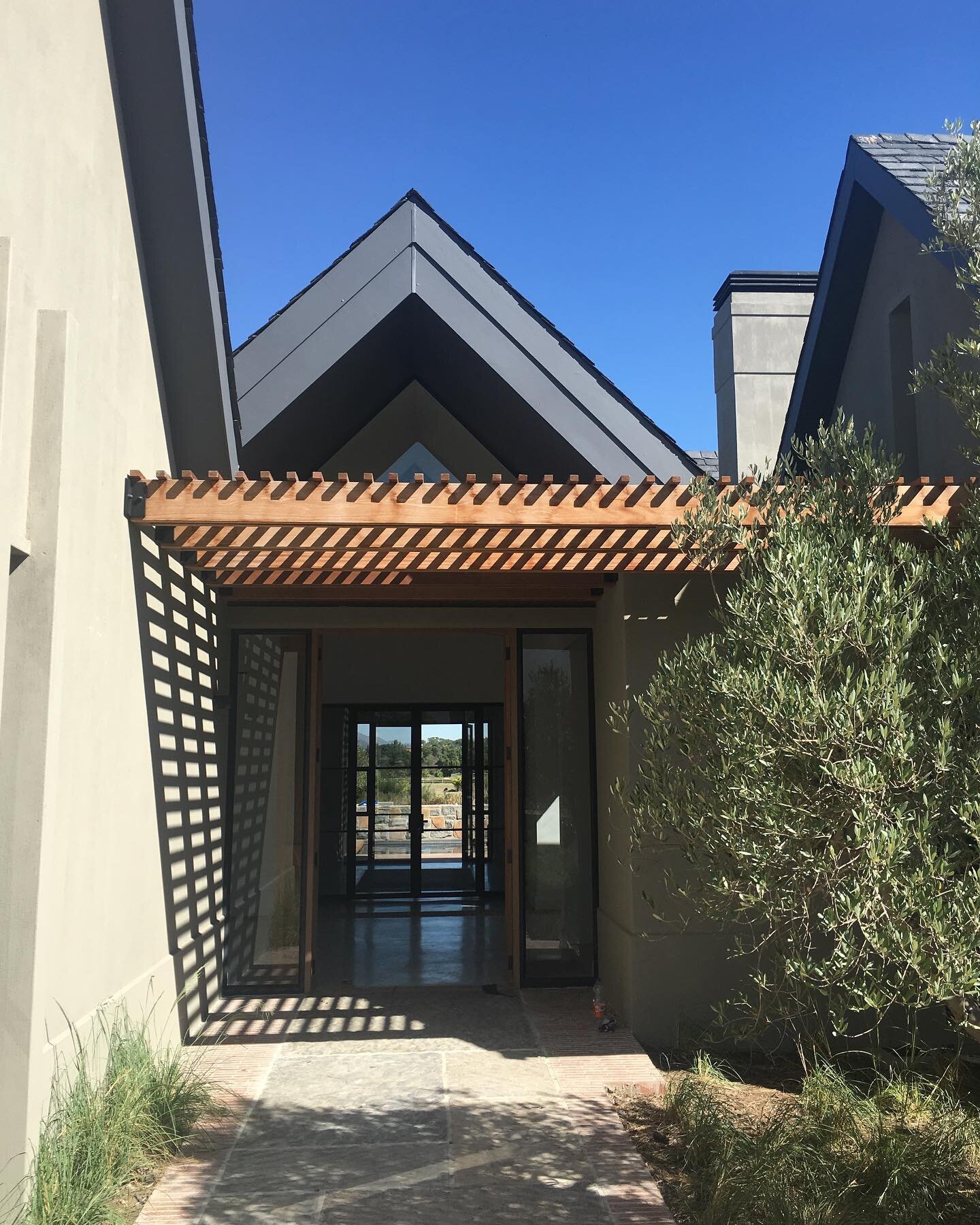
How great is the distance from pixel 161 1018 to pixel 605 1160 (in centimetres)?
305

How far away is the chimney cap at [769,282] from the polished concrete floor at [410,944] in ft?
29.4

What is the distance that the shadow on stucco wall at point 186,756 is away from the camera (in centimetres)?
645

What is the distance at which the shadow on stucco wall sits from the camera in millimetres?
6445

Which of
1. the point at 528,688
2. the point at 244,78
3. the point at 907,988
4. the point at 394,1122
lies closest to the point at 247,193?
the point at 244,78

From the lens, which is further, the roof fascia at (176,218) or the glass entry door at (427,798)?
the glass entry door at (427,798)

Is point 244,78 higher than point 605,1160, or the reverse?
point 244,78

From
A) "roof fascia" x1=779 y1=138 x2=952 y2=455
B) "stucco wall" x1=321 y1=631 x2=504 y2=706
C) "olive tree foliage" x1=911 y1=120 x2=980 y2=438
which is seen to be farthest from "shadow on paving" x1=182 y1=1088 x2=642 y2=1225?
"stucco wall" x1=321 y1=631 x2=504 y2=706

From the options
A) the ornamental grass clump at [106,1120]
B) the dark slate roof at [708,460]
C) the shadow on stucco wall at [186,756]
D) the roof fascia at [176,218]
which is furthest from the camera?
the dark slate roof at [708,460]

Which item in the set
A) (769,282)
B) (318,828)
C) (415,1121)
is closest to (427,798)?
(318,828)

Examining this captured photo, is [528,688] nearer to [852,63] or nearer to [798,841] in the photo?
[798,841]

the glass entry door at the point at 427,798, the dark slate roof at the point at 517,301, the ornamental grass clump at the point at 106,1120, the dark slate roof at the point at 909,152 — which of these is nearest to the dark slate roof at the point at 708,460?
the dark slate roof at the point at 909,152

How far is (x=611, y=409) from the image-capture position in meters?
7.23

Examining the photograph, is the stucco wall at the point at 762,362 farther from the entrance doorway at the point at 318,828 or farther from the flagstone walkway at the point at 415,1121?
the flagstone walkway at the point at 415,1121

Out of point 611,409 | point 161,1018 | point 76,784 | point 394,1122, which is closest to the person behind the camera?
point 76,784
